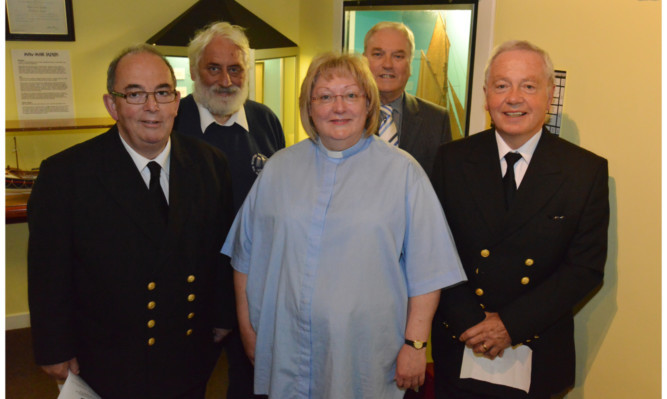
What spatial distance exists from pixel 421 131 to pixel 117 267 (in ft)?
4.40

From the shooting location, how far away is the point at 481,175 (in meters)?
1.78

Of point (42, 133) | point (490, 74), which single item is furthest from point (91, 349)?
point (42, 133)

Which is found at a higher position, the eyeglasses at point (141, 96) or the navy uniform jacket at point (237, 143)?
the eyeglasses at point (141, 96)

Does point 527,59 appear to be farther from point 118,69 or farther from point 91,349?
point 91,349

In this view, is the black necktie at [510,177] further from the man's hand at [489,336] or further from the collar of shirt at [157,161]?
the collar of shirt at [157,161]

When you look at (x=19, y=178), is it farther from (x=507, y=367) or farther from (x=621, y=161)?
(x=621, y=161)

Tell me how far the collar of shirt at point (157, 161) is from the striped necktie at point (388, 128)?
92cm

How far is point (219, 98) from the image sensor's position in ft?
7.72

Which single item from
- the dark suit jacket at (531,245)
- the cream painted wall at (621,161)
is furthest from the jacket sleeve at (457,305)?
the cream painted wall at (621,161)

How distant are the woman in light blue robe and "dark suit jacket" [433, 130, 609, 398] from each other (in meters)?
0.14

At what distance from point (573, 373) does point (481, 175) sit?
2.39ft

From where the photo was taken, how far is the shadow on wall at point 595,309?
186 centimetres

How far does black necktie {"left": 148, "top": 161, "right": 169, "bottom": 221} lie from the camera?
68.2 inches

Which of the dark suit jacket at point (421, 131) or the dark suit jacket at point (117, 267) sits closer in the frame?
the dark suit jacket at point (117, 267)
